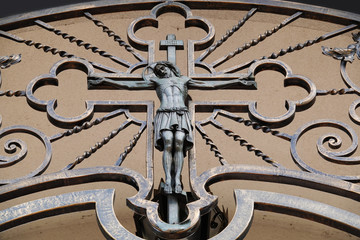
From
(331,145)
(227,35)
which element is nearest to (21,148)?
(227,35)

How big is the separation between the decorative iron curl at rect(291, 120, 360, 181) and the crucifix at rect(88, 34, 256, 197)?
32 cm

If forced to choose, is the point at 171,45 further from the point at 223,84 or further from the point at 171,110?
the point at 171,110

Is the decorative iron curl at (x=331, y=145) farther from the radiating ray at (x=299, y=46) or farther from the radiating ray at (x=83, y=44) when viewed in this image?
the radiating ray at (x=83, y=44)

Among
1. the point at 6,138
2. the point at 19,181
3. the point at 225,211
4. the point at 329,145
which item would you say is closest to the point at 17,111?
the point at 6,138

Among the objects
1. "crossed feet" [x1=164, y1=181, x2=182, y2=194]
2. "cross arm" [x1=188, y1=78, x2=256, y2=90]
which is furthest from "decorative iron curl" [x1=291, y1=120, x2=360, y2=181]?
"crossed feet" [x1=164, y1=181, x2=182, y2=194]

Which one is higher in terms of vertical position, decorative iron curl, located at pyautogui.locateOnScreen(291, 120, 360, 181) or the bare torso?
the bare torso

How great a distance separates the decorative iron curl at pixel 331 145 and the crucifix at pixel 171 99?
32 centimetres

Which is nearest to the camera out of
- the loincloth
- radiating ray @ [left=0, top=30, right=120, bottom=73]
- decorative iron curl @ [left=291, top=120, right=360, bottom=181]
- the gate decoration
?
the gate decoration

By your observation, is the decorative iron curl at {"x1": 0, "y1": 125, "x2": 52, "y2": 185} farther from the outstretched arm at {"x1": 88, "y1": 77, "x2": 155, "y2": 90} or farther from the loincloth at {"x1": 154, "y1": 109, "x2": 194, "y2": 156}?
the loincloth at {"x1": 154, "y1": 109, "x2": 194, "y2": 156}

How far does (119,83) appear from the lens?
4.24 meters

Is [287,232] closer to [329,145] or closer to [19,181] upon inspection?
[329,145]

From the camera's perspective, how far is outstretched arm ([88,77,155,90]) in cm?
421

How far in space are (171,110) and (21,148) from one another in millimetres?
589

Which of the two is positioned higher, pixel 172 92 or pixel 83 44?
pixel 83 44
